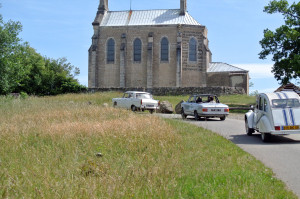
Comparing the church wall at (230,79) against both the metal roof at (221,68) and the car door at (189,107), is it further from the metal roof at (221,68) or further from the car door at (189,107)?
the car door at (189,107)

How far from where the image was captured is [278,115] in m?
11.4

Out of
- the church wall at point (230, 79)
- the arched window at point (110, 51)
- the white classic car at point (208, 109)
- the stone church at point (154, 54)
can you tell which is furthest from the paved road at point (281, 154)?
the arched window at point (110, 51)

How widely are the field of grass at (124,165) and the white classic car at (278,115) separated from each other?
2066 mm

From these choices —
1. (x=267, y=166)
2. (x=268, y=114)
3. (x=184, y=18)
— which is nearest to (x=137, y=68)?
(x=184, y=18)

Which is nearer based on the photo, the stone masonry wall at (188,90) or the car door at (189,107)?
the car door at (189,107)

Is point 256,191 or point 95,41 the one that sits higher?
point 95,41

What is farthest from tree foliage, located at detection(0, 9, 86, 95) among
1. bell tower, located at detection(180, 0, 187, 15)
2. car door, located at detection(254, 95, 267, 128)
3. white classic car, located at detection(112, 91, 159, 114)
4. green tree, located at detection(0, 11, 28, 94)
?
car door, located at detection(254, 95, 267, 128)

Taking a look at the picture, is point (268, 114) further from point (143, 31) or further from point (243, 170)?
point (143, 31)

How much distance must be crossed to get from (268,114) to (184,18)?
39.4m

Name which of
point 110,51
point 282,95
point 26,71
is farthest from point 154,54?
point 282,95

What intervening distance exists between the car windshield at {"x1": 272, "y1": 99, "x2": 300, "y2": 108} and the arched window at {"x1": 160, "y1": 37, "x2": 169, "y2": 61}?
1453 inches

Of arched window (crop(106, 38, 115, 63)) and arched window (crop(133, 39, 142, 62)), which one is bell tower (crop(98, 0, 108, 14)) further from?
arched window (crop(133, 39, 142, 62))

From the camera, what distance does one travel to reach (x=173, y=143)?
9.26 m

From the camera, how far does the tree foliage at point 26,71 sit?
31.1 m
